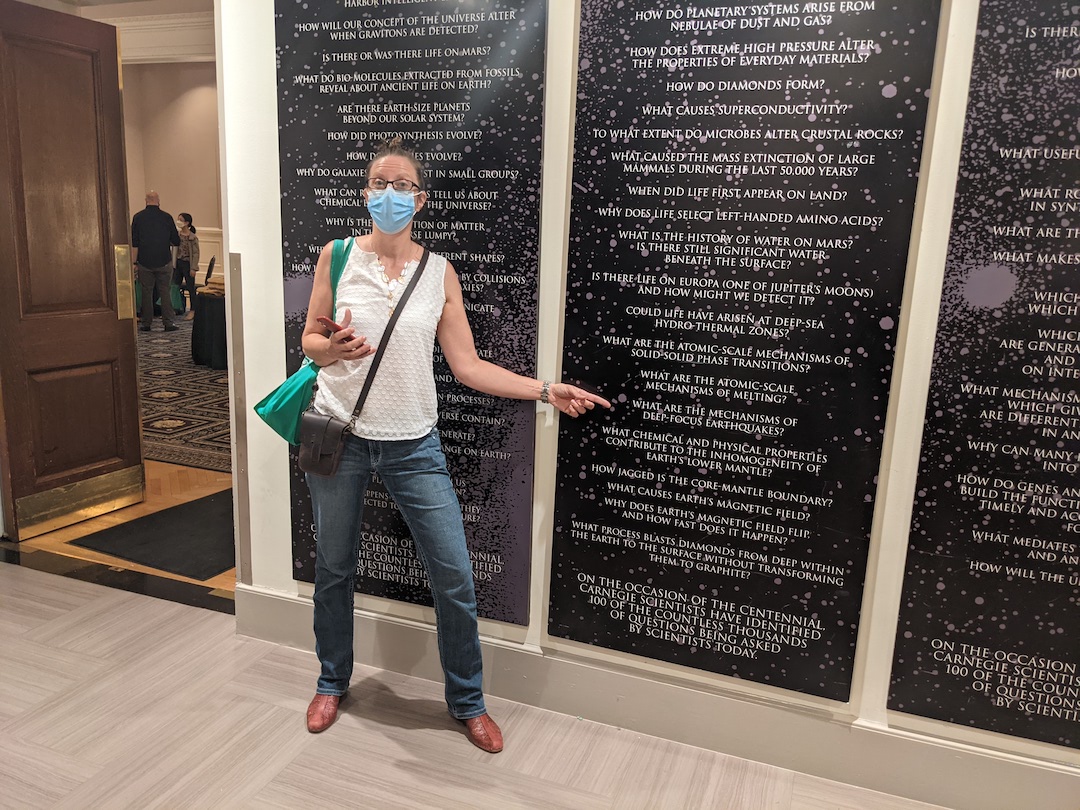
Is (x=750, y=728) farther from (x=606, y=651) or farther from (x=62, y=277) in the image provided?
(x=62, y=277)

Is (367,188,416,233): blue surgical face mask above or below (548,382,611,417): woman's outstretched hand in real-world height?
above

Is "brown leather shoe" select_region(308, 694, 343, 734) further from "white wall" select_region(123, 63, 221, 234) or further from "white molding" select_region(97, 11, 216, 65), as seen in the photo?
"white wall" select_region(123, 63, 221, 234)

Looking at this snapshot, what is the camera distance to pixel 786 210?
6.47 feet

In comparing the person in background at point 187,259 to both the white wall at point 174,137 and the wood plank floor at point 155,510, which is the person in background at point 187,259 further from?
the wood plank floor at point 155,510

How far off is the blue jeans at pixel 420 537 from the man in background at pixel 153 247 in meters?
7.43

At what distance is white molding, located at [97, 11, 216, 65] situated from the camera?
727cm

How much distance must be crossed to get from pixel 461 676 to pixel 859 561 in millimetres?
1195

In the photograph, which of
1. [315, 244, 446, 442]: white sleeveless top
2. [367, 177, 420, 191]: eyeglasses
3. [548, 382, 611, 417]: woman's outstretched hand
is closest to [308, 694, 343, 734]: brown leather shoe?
[315, 244, 446, 442]: white sleeveless top

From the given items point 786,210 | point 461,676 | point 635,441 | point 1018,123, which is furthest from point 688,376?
point 461,676

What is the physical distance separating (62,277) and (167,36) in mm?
4964

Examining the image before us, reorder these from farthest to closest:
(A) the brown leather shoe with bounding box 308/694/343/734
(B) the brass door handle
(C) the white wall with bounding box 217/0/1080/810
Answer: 1. (B) the brass door handle
2. (A) the brown leather shoe with bounding box 308/694/343/734
3. (C) the white wall with bounding box 217/0/1080/810

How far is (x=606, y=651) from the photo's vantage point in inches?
92.8

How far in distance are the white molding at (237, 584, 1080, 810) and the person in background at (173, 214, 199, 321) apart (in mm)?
8911

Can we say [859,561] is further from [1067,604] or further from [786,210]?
[786,210]
